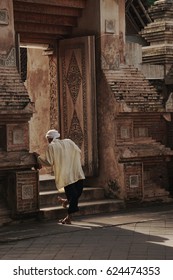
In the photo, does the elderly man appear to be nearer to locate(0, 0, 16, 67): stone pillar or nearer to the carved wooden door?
locate(0, 0, 16, 67): stone pillar

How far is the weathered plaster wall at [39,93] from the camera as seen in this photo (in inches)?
502

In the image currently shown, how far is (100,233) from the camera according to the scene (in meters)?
8.83

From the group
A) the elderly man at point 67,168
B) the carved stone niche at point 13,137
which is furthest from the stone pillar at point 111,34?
the elderly man at point 67,168

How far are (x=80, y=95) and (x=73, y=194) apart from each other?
2.67m

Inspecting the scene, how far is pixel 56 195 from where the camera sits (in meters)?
10.9

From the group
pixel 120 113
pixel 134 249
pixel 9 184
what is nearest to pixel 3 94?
pixel 9 184

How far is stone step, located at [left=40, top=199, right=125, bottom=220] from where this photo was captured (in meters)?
10.0

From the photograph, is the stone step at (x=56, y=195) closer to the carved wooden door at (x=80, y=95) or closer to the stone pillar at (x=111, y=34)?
the carved wooden door at (x=80, y=95)

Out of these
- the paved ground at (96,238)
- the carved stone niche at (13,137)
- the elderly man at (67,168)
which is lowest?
the paved ground at (96,238)

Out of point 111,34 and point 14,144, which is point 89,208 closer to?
point 14,144

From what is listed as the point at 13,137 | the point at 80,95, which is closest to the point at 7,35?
the point at 13,137

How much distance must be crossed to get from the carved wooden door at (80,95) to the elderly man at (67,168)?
6.05 feet

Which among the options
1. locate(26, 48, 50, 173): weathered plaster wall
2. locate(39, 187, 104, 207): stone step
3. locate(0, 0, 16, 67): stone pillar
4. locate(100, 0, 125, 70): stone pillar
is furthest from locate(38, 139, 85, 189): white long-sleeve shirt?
locate(26, 48, 50, 173): weathered plaster wall

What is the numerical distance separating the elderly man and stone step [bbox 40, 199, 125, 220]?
0.41m
